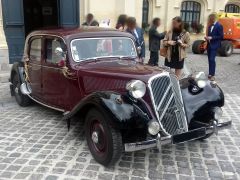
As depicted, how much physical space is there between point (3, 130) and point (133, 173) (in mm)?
2336

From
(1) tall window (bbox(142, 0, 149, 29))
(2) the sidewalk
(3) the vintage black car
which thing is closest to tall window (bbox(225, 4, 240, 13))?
(1) tall window (bbox(142, 0, 149, 29))

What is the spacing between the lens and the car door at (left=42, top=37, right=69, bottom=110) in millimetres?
4878

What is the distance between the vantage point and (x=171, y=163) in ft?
13.2

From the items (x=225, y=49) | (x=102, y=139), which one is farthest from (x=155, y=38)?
(x=225, y=49)

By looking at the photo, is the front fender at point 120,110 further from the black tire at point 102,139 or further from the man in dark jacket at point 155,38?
the man in dark jacket at point 155,38

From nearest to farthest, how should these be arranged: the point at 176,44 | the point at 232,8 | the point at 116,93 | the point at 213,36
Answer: the point at 116,93
the point at 176,44
the point at 213,36
the point at 232,8

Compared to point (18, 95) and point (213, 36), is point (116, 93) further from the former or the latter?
point (213, 36)

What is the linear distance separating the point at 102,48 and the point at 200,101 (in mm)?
1676

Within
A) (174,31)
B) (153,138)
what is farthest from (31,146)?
(174,31)

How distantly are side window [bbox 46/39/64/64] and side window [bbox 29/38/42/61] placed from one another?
0.25 m

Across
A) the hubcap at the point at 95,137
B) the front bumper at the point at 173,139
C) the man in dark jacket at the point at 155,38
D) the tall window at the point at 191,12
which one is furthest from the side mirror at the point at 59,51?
the tall window at the point at 191,12

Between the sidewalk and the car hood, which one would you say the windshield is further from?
the sidewalk

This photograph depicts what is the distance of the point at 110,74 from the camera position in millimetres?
4234

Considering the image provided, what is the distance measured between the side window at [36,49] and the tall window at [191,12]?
15.8 m
